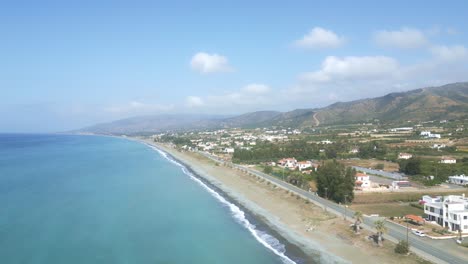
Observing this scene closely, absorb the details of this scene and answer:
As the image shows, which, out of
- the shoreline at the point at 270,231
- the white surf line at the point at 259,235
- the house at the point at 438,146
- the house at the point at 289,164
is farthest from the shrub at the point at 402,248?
the house at the point at 438,146

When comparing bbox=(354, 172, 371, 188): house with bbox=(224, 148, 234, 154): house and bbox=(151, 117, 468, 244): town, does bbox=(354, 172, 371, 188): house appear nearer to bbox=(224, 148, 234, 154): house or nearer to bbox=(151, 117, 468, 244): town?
bbox=(151, 117, 468, 244): town

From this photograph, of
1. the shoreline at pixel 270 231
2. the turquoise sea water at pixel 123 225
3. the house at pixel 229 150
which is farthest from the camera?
the house at pixel 229 150

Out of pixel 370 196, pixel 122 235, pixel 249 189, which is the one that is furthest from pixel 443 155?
pixel 122 235

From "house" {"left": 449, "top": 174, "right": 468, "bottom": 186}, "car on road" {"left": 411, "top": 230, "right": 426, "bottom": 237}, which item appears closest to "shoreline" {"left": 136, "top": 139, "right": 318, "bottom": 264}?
"car on road" {"left": 411, "top": 230, "right": 426, "bottom": 237}

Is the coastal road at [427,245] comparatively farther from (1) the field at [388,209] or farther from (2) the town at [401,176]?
(1) the field at [388,209]

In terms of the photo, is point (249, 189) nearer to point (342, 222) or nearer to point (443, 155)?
point (342, 222)
